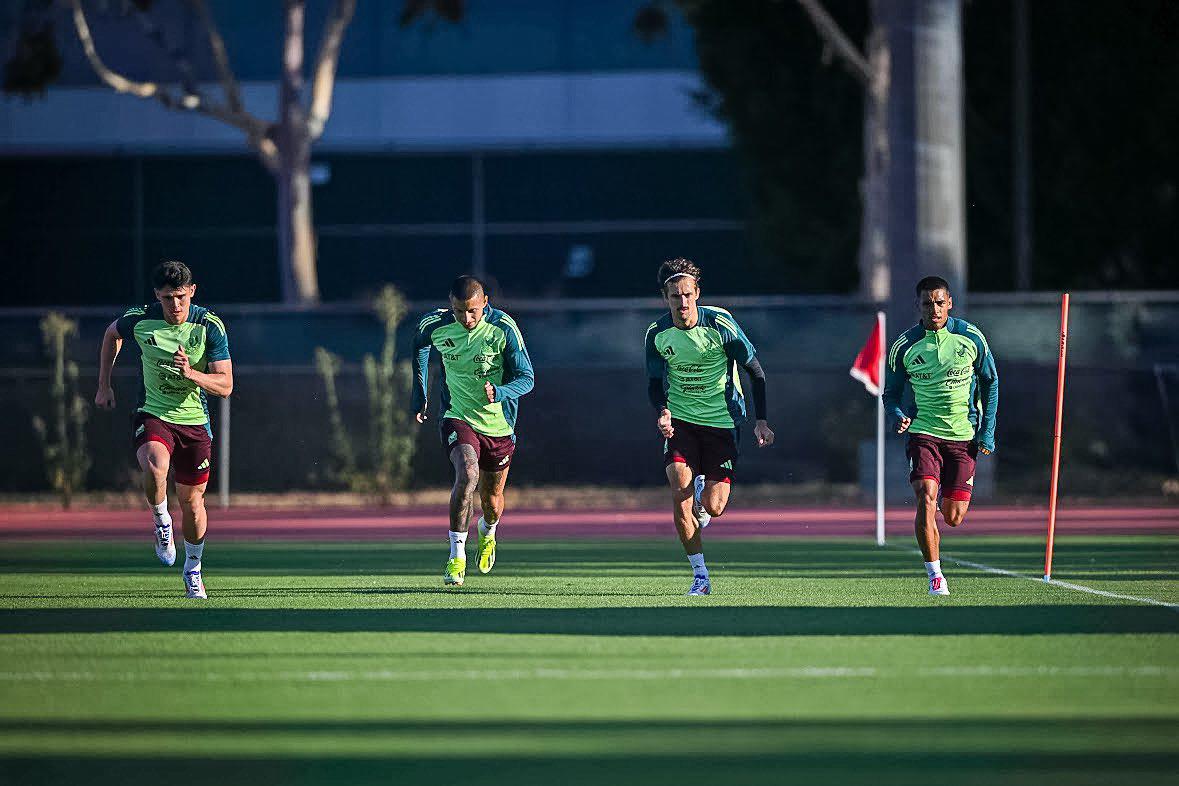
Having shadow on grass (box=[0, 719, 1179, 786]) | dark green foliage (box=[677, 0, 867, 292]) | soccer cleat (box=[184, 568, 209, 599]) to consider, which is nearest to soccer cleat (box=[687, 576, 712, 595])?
soccer cleat (box=[184, 568, 209, 599])

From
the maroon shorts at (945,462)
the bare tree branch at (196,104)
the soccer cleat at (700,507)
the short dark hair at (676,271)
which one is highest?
the bare tree branch at (196,104)

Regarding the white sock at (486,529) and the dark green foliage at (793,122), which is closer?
the white sock at (486,529)

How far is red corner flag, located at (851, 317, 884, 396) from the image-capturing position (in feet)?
62.0

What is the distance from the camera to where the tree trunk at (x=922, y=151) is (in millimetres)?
25859

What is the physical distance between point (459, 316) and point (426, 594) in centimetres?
188

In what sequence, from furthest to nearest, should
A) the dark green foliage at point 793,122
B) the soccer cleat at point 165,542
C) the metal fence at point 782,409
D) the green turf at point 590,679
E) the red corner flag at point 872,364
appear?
the dark green foliage at point 793,122, the metal fence at point 782,409, the red corner flag at point 872,364, the soccer cleat at point 165,542, the green turf at point 590,679

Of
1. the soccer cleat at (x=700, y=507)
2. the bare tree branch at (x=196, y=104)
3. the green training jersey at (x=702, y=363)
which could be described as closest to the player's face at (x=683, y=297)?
the green training jersey at (x=702, y=363)

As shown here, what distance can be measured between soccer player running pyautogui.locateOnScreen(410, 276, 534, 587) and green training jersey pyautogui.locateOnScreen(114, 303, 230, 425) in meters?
1.59

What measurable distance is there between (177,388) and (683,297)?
10.5 feet

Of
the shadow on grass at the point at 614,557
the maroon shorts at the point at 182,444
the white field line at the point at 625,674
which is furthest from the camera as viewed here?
the shadow on grass at the point at 614,557

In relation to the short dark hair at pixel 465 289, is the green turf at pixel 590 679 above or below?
below

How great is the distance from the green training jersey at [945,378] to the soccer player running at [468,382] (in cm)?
255

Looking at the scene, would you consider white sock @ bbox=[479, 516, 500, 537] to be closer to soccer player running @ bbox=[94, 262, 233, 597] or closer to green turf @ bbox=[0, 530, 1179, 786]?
green turf @ bbox=[0, 530, 1179, 786]

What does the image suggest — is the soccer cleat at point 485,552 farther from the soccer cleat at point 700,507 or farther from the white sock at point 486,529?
the soccer cleat at point 700,507
